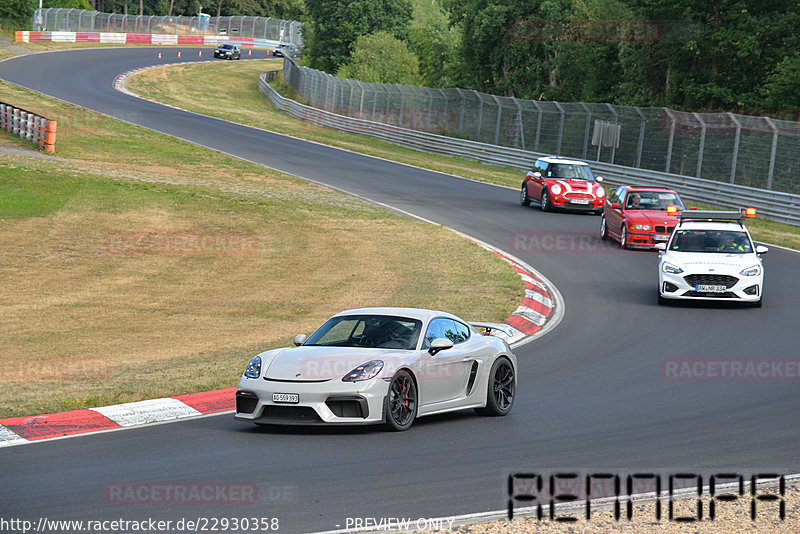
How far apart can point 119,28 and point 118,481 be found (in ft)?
359

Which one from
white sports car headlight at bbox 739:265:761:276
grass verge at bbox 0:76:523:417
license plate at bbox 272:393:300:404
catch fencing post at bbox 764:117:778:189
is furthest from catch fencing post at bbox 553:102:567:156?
license plate at bbox 272:393:300:404

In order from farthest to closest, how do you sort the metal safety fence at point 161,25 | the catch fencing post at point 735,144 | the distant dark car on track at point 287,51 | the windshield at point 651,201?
1. the distant dark car on track at point 287,51
2. the metal safety fence at point 161,25
3. the catch fencing post at point 735,144
4. the windshield at point 651,201

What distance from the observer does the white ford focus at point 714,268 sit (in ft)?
65.5

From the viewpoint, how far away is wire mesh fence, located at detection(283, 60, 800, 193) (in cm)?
3359

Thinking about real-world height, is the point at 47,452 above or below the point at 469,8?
below

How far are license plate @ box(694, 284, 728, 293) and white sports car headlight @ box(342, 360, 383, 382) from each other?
37.1ft

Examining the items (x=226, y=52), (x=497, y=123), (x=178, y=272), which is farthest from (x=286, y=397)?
(x=226, y=52)

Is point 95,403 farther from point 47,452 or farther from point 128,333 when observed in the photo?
point 128,333

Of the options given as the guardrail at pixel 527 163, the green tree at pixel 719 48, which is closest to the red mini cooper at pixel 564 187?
the guardrail at pixel 527 163

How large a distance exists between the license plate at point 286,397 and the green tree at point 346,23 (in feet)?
262

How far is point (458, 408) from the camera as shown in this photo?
444 inches

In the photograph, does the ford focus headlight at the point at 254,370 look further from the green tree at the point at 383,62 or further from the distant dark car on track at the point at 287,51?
the distant dark car on track at the point at 287,51

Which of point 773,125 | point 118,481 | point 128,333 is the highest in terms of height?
point 773,125

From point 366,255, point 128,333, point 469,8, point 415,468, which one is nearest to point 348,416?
point 415,468
